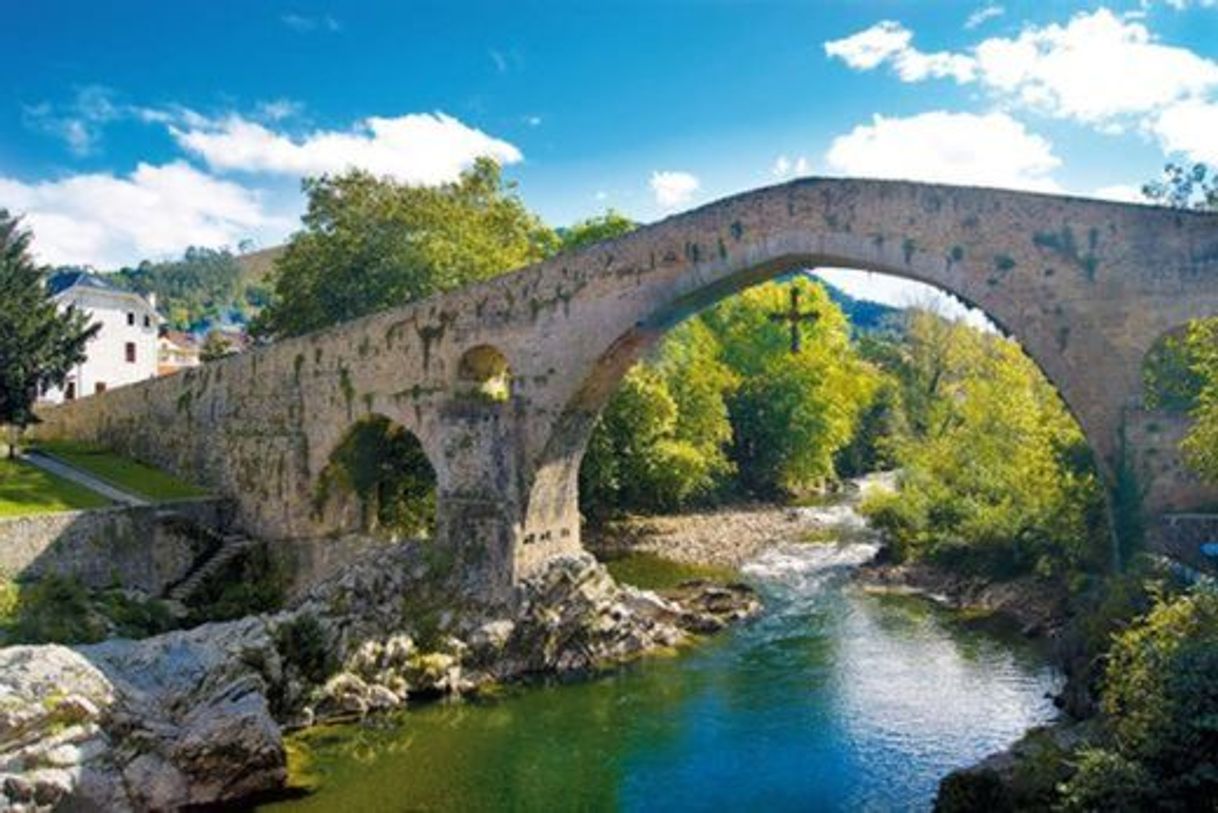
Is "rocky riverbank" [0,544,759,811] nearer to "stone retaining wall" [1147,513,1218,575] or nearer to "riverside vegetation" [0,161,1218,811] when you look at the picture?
"riverside vegetation" [0,161,1218,811]

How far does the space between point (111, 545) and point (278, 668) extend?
7980 mm

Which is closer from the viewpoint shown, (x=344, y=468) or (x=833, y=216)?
(x=833, y=216)

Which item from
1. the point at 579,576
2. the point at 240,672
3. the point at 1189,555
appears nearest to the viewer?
the point at 1189,555

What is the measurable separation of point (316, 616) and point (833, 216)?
1133 cm

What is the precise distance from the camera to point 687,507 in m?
39.1

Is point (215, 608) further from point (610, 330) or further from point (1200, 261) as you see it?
point (1200, 261)

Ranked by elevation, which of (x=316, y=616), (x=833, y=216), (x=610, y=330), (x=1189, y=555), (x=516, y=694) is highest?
(x=833, y=216)

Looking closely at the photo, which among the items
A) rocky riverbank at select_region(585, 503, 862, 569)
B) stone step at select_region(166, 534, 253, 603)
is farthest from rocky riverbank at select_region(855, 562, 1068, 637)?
stone step at select_region(166, 534, 253, 603)

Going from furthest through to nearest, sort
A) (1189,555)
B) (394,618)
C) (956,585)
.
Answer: (956,585)
(394,618)
(1189,555)

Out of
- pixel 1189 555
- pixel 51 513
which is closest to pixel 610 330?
pixel 1189 555

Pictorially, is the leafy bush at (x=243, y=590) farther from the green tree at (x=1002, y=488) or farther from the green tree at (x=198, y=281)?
the green tree at (x=198, y=281)

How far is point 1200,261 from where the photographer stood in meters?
14.7

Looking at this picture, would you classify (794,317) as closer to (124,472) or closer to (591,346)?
(591,346)

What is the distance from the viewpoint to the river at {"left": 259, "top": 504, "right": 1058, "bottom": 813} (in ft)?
46.3
